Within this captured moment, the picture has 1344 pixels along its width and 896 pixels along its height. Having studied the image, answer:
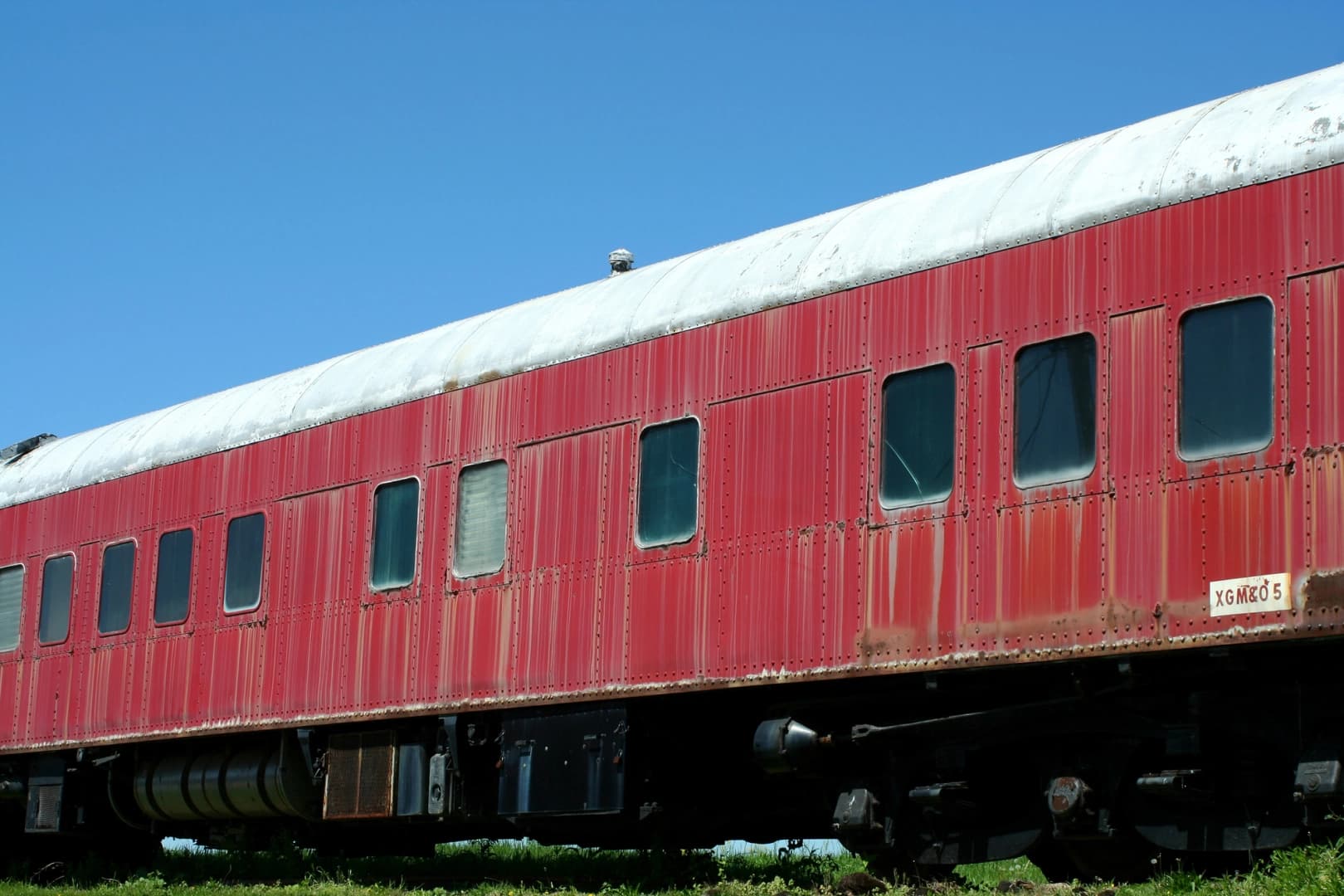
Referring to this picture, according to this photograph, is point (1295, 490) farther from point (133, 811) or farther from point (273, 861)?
point (133, 811)

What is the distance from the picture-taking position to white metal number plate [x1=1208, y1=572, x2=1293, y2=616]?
342 inches

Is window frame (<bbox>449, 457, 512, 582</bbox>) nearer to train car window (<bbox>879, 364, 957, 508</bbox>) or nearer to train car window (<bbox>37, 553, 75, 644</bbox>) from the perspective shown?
train car window (<bbox>879, 364, 957, 508</bbox>)

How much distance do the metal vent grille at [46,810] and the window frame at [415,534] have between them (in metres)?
5.54

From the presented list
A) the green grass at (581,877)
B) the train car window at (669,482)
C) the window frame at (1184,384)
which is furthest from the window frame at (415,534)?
the window frame at (1184,384)

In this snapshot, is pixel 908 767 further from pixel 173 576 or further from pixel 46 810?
pixel 46 810

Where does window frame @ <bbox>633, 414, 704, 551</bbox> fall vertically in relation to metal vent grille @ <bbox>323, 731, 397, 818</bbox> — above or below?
above


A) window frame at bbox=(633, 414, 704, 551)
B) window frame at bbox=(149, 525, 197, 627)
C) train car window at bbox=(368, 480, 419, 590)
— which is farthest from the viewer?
window frame at bbox=(149, 525, 197, 627)

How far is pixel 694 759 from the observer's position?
12.6 metres

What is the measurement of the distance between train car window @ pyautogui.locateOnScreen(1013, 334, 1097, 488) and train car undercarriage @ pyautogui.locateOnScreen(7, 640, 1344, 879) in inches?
42.4

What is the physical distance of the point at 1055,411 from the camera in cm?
990

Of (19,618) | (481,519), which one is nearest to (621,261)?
(481,519)

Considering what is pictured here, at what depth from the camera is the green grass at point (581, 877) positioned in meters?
8.90

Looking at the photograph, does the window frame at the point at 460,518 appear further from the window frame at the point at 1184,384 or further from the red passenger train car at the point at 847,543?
the window frame at the point at 1184,384

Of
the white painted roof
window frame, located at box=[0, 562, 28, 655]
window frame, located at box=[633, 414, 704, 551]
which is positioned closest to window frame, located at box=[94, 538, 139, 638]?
the white painted roof
